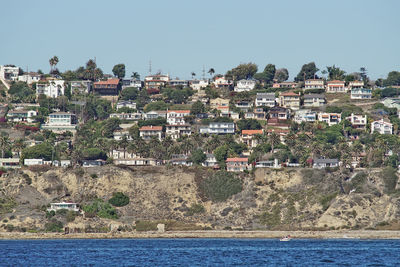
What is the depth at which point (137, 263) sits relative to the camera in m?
108

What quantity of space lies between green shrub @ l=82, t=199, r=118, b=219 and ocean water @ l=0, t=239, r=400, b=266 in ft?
30.9

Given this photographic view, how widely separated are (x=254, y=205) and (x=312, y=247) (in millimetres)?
32687

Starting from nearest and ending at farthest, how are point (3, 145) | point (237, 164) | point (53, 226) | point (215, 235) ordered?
1. point (215, 235)
2. point (53, 226)
3. point (237, 164)
4. point (3, 145)

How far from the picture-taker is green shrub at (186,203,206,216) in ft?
533

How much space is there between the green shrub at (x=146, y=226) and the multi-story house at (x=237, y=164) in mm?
25649

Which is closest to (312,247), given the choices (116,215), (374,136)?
(116,215)

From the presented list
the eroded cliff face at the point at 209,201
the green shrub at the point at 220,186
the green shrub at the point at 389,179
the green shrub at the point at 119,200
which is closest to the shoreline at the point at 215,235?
the eroded cliff face at the point at 209,201

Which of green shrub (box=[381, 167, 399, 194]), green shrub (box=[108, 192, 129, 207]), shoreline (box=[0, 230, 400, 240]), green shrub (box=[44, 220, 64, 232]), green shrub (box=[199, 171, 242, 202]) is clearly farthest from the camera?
green shrub (box=[199, 171, 242, 202])

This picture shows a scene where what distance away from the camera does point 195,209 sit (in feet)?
535

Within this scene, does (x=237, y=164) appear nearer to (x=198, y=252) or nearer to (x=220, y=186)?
(x=220, y=186)

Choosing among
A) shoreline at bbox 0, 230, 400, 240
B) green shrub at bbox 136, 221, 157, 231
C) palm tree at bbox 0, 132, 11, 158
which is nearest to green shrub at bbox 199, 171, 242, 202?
shoreline at bbox 0, 230, 400, 240

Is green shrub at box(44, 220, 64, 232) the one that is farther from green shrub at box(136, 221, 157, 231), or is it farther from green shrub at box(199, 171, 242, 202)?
green shrub at box(199, 171, 242, 202)

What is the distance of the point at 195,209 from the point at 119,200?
1371cm

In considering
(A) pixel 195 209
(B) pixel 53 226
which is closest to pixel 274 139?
(A) pixel 195 209
